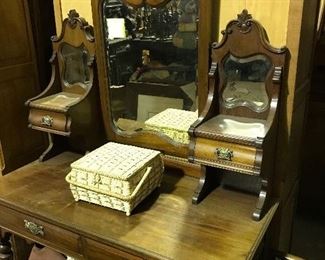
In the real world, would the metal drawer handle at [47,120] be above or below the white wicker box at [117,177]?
above

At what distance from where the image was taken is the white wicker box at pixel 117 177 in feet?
3.78

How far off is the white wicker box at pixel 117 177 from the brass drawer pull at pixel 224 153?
0.23 meters

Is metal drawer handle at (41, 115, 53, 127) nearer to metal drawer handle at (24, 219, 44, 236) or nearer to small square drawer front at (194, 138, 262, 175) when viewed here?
metal drawer handle at (24, 219, 44, 236)

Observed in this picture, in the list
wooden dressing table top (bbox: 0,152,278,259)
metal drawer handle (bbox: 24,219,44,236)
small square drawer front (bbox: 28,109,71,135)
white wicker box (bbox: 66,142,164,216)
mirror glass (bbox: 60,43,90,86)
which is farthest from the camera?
mirror glass (bbox: 60,43,90,86)

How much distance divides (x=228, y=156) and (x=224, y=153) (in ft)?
0.05

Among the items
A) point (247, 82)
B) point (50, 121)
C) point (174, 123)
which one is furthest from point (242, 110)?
point (50, 121)

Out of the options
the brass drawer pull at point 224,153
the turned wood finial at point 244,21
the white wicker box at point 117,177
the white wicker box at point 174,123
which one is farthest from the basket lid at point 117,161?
the turned wood finial at point 244,21

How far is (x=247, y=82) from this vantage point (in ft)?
3.90

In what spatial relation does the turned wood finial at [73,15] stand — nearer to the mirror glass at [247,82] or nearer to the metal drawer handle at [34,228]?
the mirror glass at [247,82]

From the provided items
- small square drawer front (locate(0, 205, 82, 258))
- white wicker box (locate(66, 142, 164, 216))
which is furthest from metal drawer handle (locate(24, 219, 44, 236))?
white wicker box (locate(66, 142, 164, 216))

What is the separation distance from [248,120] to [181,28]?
1.23 feet

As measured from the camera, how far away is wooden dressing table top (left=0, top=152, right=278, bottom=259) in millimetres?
1033

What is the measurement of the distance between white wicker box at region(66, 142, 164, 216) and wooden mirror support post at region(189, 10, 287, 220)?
0.50ft

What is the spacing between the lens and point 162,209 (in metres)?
1.21
